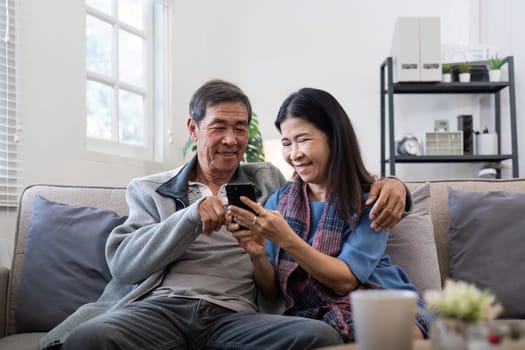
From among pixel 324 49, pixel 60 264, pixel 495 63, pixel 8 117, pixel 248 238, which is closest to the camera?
pixel 248 238

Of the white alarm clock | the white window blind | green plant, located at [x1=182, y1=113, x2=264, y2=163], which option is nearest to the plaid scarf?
the white window blind

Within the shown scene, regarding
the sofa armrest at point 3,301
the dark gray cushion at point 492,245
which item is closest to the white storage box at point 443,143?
the dark gray cushion at point 492,245

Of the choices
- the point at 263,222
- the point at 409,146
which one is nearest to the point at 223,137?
the point at 263,222

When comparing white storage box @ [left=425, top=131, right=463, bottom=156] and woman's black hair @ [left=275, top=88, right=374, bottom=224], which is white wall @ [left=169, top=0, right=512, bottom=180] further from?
woman's black hair @ [left=275, top=88, right=374, bottom=224]

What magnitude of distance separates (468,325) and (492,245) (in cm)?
131

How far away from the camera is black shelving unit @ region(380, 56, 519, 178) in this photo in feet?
13.3

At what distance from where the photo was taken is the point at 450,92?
4.37 meters

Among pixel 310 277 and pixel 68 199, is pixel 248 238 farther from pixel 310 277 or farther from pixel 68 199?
pixel 68 199

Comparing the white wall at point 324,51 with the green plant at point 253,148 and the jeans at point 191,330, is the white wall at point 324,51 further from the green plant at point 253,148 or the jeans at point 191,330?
the jeans at point 191,330

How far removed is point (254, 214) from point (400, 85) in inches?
117

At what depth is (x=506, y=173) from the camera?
4.31 meters

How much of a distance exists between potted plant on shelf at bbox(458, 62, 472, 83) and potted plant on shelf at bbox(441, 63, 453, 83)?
2.7 inches

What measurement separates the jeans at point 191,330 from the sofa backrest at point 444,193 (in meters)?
0.72

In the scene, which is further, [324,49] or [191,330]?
[324,49]
